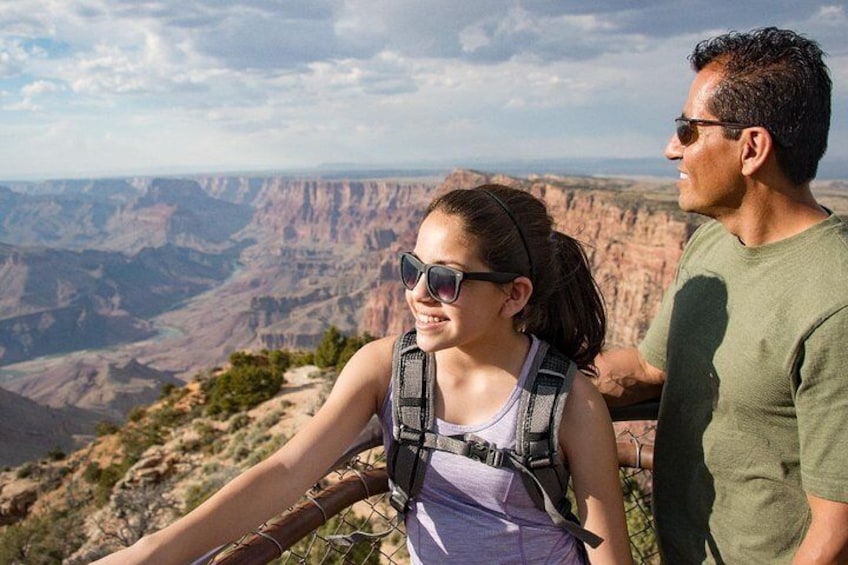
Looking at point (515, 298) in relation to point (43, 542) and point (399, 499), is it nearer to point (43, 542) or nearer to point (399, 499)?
point (399, 499)

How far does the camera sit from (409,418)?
7.23 ft

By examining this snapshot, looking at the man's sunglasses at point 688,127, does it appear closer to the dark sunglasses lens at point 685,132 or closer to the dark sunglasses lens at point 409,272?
the dark sunglasses lens at point 685,132

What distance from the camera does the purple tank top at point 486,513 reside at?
7.03 ft

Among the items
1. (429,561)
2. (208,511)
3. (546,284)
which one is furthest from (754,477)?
(208,511)

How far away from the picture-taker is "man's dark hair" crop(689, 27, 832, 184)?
204 centimetres

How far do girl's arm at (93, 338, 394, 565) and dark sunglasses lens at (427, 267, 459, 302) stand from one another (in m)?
0.33

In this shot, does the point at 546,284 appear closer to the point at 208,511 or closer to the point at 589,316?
the point at 589,316

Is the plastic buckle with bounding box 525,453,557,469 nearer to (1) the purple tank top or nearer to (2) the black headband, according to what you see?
(1) the purple tank top

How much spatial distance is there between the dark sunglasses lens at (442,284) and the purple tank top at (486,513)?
39cm

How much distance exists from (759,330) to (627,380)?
810mm

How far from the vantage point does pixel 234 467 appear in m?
15.4

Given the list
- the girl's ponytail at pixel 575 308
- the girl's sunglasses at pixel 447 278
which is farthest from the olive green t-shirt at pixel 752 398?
the girl's sunglasses at pixel 447 278

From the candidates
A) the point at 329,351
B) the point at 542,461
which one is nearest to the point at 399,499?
the point at 542,461

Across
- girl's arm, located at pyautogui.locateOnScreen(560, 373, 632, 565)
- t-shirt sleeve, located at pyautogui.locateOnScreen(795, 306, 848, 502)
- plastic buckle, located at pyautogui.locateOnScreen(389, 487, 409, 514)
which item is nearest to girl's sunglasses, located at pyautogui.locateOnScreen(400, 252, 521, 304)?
girl's arm, located at pyautogui.locateOnScreen(560, 373, 632, 565)
